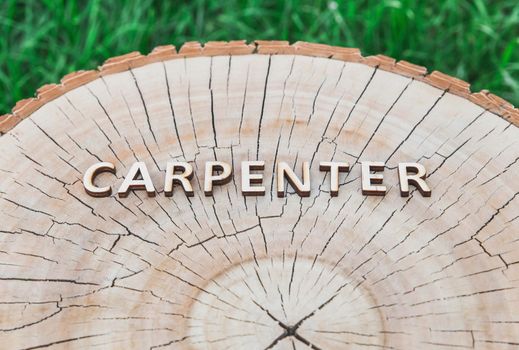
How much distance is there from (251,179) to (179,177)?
204mm

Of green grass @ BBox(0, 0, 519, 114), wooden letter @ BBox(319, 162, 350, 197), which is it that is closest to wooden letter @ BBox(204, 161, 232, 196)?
wooden letter @ BBox(319, 162, 350, 197)

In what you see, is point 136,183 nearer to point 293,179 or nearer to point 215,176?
point 215,176

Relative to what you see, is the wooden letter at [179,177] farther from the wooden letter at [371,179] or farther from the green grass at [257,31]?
the green grass at [257,31]

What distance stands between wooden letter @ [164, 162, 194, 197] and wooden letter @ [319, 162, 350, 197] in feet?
1.24

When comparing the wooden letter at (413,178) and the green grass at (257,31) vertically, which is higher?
the green grass at (257,31)

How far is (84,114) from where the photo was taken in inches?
85.0

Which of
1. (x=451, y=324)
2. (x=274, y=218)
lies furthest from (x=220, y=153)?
(x=451, y=324)

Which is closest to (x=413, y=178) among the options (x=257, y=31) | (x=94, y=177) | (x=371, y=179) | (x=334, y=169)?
(x=371, y=179)

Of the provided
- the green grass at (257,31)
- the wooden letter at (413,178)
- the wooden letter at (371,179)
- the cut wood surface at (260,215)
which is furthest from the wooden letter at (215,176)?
the green grass at (257,31)

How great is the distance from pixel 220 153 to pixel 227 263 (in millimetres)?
367

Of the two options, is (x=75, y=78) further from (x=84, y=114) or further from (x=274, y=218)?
(x=274, y=218)

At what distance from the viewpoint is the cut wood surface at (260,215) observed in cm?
174

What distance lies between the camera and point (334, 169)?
2.00 m

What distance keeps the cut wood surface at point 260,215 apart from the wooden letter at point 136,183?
22 mm
